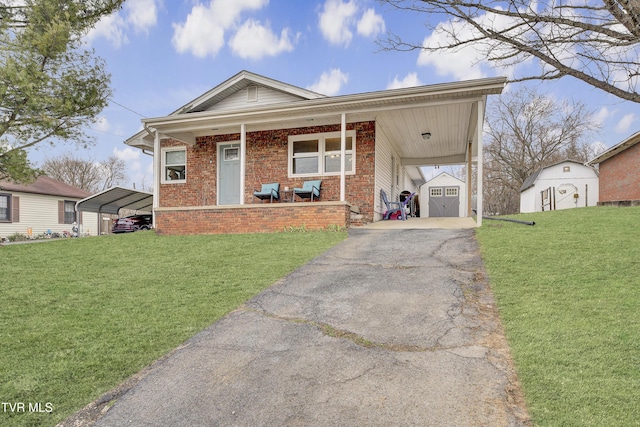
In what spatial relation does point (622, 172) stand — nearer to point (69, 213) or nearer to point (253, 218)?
point (253, 218)

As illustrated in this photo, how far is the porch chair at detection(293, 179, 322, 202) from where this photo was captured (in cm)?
1054

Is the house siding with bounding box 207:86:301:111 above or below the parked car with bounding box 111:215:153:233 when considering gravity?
above

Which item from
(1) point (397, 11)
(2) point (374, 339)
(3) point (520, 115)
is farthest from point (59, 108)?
(3) point (520, 115)

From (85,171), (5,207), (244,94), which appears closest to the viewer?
(244,94)

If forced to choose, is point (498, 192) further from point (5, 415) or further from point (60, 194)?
point (5, 415)

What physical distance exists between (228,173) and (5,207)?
49.6 ft

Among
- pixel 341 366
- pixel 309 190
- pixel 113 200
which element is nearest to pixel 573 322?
pixel 341 366

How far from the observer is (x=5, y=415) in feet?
7.62

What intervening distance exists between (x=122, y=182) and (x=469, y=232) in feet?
139

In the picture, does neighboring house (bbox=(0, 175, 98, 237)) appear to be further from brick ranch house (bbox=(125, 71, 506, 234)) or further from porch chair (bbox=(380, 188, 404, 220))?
porch chair (bbox=(380, 188, 404, 220))

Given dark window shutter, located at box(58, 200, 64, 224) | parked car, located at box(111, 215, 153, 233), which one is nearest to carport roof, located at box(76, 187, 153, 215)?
parked car, located at box(111, 215, 153, 233)

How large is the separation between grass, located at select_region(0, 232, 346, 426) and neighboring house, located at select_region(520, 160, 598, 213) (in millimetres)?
20401

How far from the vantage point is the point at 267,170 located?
1138 cm

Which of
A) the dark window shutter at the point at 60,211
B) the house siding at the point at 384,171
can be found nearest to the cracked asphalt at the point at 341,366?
the house siding at the point at 384,171
